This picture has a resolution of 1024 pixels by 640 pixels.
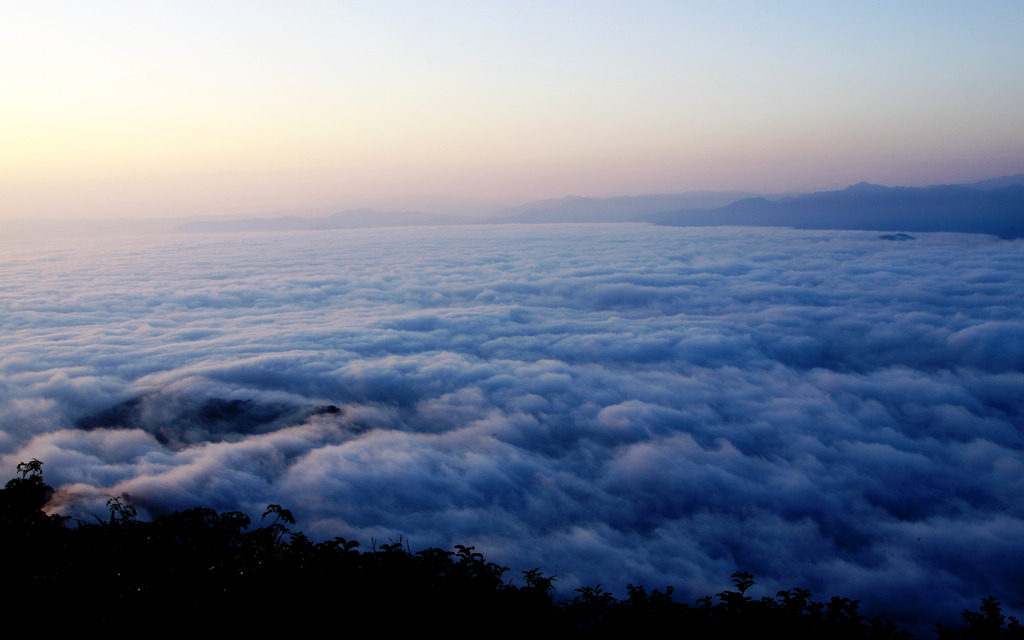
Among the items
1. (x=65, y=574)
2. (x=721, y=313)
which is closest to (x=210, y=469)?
(x=65, y=574)

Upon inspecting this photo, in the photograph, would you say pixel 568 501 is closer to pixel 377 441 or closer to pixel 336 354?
pixel 377 441

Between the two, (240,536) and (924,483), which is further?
(924,483)

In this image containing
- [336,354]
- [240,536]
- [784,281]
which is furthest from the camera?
[784,281]

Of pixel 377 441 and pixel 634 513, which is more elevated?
pixel 377 441

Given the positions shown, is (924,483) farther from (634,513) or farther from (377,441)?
(377,441)

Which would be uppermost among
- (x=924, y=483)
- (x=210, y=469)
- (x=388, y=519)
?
(x=210, y=469)

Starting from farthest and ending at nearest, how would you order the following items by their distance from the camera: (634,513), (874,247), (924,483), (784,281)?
(874,247)
(784,281)
(924,483)
(634,513)
